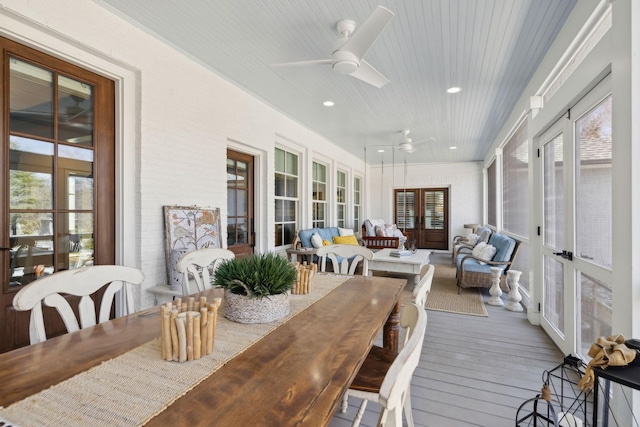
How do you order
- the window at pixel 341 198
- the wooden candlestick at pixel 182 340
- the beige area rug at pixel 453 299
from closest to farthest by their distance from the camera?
the wooden candlestick at pixel 182 340 → the beige area rug at pixel 453 299 → the window at pixel 341 198

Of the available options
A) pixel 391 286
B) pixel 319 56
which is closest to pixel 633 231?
pixel 391 286

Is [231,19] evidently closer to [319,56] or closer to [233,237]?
[319,56]

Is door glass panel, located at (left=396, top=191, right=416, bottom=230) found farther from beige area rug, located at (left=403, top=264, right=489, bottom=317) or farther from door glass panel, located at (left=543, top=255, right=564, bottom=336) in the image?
door glass panel, located at (left=543, top=255, right=564, bottom=336)

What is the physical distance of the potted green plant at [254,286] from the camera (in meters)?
1.26

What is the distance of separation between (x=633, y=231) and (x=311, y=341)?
164cm

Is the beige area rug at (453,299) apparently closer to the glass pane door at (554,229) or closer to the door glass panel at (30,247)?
the glass pane door at (554,229)

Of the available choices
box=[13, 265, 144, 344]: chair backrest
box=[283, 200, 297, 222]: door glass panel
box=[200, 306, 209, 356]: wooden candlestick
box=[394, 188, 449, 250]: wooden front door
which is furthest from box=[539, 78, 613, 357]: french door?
box=[394, 188, 449, 250]: wooden front door

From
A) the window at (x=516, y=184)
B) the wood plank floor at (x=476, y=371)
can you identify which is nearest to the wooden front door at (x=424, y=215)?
the window at (x=516, y=184)

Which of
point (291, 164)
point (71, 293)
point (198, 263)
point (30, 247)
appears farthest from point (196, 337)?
point (291, 164)

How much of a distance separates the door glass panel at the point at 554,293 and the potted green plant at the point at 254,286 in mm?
2646

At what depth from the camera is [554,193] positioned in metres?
2.99

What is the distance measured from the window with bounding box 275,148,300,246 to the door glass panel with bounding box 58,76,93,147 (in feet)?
9.62

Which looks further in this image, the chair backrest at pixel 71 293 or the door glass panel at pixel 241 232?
the door glass panel at pixel 241 232

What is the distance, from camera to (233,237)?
4141 mm
